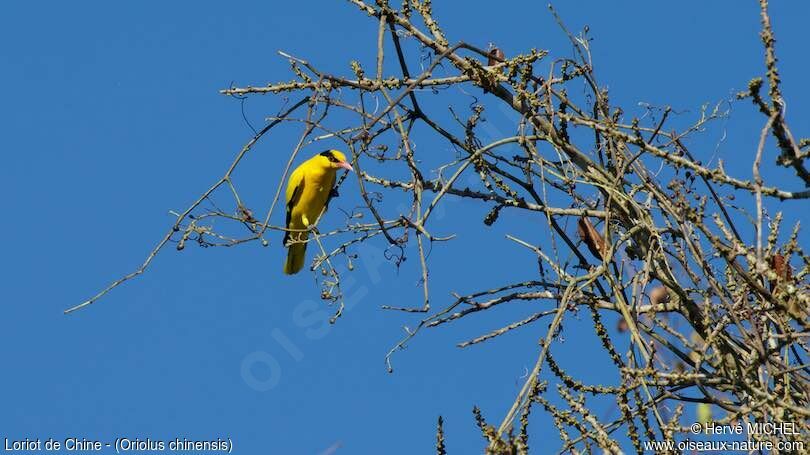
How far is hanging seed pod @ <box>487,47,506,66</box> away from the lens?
330cm

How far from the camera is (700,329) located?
313 cm

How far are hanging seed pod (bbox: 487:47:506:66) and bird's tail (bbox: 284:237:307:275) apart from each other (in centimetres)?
406

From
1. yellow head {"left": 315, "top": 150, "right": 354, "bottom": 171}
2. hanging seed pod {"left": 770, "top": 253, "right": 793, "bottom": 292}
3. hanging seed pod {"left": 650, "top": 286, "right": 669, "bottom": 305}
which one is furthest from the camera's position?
yellow head {"left": 315, "top": 150, "right": 354, "bottom": 171}

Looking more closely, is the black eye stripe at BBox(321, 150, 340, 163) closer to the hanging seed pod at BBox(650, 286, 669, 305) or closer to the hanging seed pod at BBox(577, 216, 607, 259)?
the hanging seed pod at BBox(577, 216, 607, 259)

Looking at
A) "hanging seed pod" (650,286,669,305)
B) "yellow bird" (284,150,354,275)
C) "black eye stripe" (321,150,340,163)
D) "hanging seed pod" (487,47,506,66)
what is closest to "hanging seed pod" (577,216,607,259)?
"hanging seed pod" (650,286,669,305)

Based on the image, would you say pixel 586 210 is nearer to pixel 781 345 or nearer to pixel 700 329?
pixel 700 329

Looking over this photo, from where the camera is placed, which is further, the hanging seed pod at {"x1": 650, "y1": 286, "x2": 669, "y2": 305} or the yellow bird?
the yellow bird

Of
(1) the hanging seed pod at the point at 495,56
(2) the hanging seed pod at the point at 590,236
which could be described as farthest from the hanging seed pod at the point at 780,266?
(1) the hanging seed pod at the point at 495,56

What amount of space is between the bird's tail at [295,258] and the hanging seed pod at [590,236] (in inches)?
163

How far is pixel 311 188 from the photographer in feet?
22.5

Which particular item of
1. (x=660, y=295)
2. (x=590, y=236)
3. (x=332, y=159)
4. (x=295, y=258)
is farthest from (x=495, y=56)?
(x=295, y=258)

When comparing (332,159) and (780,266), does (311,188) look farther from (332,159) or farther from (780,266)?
(780,266)

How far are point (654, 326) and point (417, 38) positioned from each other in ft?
3.64

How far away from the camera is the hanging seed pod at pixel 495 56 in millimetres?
3297
